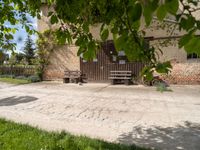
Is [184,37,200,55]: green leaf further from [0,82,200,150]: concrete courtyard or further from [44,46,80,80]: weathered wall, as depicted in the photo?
[44,46,80,80]: weathered wall

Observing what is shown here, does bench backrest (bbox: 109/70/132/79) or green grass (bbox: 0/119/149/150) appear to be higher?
bench backrest (bbox: 109/70/132/79)

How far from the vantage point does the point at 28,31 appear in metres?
4.52

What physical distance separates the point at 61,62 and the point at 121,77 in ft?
16.0

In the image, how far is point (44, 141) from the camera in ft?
16.5

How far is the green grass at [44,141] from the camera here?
465 centimetres

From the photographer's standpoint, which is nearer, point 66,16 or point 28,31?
point 66,16

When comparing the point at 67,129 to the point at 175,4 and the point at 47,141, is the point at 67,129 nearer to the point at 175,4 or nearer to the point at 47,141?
the point at 47,141

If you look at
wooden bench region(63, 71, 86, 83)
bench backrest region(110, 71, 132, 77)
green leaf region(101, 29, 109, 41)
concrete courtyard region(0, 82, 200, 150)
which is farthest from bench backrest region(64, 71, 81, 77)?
green leaf region(101, 29, 109, 41)

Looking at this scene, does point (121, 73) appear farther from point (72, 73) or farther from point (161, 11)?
point (161, 11)

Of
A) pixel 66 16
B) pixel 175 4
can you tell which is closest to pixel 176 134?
pixel 66 16

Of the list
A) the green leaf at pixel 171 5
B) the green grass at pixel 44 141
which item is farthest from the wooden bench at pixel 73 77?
the green leaf at pixel 171 5

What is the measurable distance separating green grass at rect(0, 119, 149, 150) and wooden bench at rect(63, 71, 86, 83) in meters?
10.3

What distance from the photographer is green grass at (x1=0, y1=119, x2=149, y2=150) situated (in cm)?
465

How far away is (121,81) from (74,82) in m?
3.43
